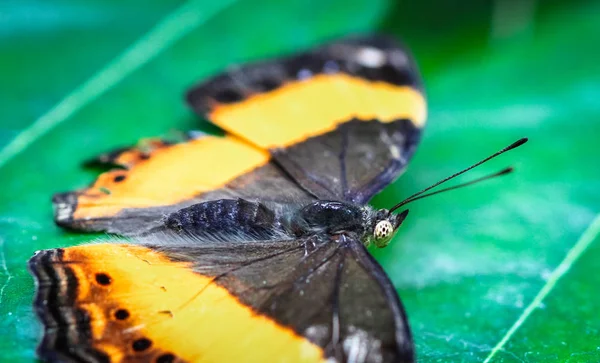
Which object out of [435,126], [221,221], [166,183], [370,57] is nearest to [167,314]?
[221,221]

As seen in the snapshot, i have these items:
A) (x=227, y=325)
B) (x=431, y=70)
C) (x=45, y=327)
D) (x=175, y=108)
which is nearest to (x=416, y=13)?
(x=431, y=70)

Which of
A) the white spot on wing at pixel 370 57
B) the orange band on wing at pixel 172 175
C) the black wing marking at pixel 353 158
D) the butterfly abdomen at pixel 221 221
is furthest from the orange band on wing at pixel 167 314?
the white spot on wing at pixel 370 57

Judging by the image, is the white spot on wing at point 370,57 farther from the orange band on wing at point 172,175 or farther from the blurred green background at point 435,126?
the orange band on wing at point 172,175

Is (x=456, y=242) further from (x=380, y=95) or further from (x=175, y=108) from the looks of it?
(x=175, y=108)

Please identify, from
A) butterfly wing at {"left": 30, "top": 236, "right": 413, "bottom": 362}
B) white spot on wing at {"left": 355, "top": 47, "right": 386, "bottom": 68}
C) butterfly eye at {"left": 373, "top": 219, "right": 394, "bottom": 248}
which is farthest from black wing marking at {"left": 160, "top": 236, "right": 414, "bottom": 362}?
white spot on wing at {"left": 355, "top": 47, "right": 386, "bottom": 68}

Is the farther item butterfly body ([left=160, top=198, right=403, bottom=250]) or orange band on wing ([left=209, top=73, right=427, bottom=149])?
orange band on wing ([left=209, top=73, right=427, bottom=149])

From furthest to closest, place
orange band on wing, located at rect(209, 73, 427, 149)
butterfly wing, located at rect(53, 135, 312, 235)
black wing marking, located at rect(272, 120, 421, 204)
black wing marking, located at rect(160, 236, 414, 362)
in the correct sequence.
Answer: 1. orange band on wing, located at rect(209, 73, 427, 149)
2. black wing marking, located at rect(272, 120, 421, 204)
3. butterfly wing, located at rect(53, 135, 312, 235)
4. black wing marking, located at rect(160, 236, 414, 362)

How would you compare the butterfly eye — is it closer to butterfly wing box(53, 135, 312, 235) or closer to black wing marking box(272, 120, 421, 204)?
black wing marking box(272, 120, 421, 204)
